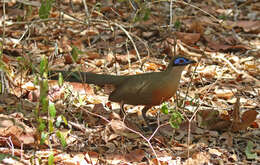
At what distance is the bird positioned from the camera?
513 cm

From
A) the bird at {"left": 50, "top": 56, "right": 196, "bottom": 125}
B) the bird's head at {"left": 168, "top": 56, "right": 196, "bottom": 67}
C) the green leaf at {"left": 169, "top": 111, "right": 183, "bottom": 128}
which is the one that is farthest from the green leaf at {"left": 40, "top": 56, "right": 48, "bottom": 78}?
the bird's head at {"left": 168, "top": 56, "right": 196, "bottom": 67}

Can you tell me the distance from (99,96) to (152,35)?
202cm

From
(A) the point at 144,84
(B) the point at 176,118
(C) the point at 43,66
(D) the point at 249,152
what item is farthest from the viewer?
(A) the point at 144,84

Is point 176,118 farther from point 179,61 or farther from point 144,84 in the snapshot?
point 179,61

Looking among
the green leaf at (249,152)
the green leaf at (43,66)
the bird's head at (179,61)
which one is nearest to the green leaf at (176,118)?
the green leaf at (249,152)

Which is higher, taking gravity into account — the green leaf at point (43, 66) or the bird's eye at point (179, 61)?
the green leaf at point (43, 66)

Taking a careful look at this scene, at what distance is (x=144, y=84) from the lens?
5270 mm

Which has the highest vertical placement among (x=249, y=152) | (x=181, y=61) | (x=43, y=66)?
(x=43, y=66)

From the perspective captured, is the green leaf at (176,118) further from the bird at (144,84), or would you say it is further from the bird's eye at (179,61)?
the bird's eye at (179,61)

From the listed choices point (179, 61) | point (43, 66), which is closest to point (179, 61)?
point (179, 61)

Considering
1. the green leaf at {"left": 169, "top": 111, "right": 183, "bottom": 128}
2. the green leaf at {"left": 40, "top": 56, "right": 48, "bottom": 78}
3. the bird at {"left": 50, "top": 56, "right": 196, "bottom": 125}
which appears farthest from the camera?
the bird at {"left": 50, "top": 56, "right": 196, "bottom": 125}

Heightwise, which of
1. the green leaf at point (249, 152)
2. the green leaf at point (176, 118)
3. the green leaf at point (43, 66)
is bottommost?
the green leaf at point (249, 152)

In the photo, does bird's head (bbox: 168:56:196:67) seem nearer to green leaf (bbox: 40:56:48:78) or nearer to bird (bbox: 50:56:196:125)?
bird (bbox: 50:56:196:125)

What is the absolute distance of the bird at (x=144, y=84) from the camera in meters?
5.13
